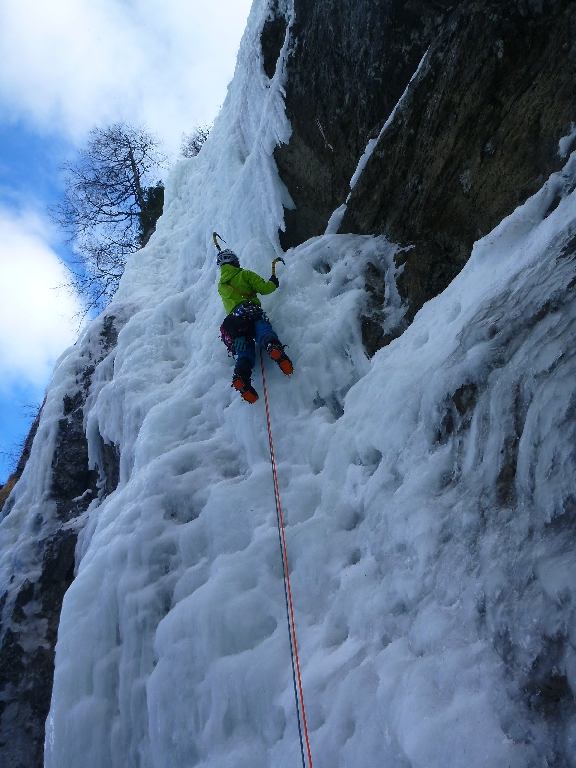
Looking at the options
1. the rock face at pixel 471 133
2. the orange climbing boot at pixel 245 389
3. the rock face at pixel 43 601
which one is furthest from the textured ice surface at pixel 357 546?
the rock face at pixel 43 601

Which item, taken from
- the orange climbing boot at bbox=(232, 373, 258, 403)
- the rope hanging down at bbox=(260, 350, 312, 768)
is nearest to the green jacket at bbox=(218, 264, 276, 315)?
the orange climbing boot at bbox=(232, 373, 258, 403)

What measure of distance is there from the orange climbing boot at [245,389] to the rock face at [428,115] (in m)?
1.08

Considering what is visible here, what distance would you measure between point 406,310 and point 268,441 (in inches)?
62.5

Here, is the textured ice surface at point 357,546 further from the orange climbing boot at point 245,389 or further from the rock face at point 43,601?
the rock face at point 43,601

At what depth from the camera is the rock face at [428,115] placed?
3521 mm

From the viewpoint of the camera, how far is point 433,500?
258cm

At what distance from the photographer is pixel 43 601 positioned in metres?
5.34

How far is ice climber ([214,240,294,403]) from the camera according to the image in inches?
171

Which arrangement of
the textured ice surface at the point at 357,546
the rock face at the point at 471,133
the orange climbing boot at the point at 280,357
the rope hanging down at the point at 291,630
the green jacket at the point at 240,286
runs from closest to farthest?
the textured ice surface at the point at 357,546
the rope hanging down at the point at 291,630
the rock face at the point at 471,133
the orange climbing boot at the point at 280,357
the green jacket at the point at 240,286

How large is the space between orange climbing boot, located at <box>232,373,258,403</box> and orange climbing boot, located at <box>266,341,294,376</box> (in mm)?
322

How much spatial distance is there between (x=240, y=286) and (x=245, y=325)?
0.60m

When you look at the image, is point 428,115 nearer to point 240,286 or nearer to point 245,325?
point 240,286

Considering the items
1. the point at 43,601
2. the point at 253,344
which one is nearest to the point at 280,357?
the point at 253,344

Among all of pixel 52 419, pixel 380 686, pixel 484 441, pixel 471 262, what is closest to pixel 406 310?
pixel 471 262
